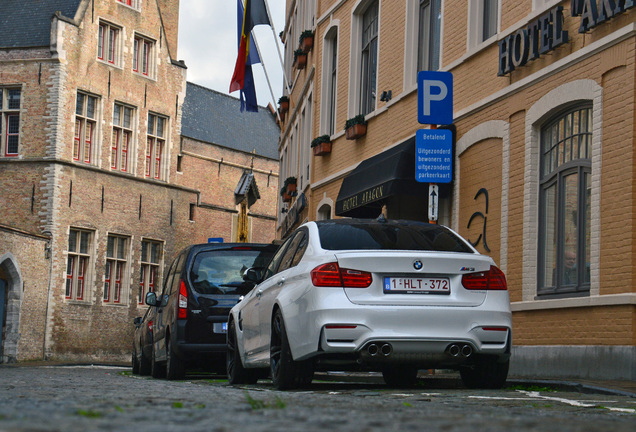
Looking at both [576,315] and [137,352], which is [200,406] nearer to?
[576,315]

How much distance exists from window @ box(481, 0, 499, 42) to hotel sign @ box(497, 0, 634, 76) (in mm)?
1047

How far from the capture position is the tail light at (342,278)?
8.49m

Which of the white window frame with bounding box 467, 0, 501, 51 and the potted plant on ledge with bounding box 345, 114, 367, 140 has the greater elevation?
the white window frame with bounding box 467, 0, 501, 51

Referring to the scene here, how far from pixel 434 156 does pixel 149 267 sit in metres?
31.1

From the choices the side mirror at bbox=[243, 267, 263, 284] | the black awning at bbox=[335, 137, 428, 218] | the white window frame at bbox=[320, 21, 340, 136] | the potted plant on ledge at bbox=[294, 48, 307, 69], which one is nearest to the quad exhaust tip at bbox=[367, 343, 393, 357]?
the side mirror at bbox=[243, 267, 263, 284]

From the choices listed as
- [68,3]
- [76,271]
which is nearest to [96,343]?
[76,271]

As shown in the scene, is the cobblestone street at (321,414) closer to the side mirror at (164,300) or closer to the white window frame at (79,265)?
the side mirror at (164,300)

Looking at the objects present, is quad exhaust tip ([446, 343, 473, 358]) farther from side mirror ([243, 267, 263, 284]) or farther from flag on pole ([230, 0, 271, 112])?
flag on pole ([230, 0, 271, 112])

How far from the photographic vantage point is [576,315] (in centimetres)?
1229

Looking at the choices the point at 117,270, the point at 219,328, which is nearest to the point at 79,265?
the point at 117,270

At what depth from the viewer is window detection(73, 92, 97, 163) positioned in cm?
4016

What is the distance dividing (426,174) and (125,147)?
3030 cm

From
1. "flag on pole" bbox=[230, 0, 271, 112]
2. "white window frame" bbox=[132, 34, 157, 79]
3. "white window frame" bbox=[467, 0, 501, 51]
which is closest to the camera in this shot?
"white window frame" bbox=[467, 0, 501, 51]

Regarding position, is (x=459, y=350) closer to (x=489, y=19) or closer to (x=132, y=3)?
(x=489, y=19)
